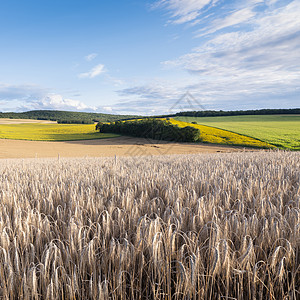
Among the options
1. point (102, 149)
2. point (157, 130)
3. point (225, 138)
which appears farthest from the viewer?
point (157, 130)

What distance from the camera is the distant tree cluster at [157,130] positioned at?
39156 mm

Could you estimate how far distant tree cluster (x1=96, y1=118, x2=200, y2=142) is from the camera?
39156mm

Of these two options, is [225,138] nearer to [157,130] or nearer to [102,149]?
[157,130]

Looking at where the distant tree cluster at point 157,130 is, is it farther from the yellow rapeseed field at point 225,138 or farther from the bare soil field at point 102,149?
the bare soil field at point 102,149

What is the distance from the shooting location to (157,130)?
3988cm

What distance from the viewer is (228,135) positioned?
37.6 meters

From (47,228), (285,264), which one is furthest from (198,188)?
(47,228)

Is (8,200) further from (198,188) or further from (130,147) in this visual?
(130,147)

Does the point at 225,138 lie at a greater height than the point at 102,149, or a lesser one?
greater

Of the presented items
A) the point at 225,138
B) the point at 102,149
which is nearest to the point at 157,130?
the point at 102,149

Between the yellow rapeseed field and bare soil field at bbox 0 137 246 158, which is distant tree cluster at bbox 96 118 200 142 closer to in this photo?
the yellow rapeseed field

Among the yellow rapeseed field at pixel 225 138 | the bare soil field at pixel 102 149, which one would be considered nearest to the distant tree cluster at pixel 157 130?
the yellow rapeseed field at pixel 225 138

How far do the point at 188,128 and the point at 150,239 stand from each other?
3882 centimetres

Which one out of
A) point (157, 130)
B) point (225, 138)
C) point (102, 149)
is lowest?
point (102, 149)
